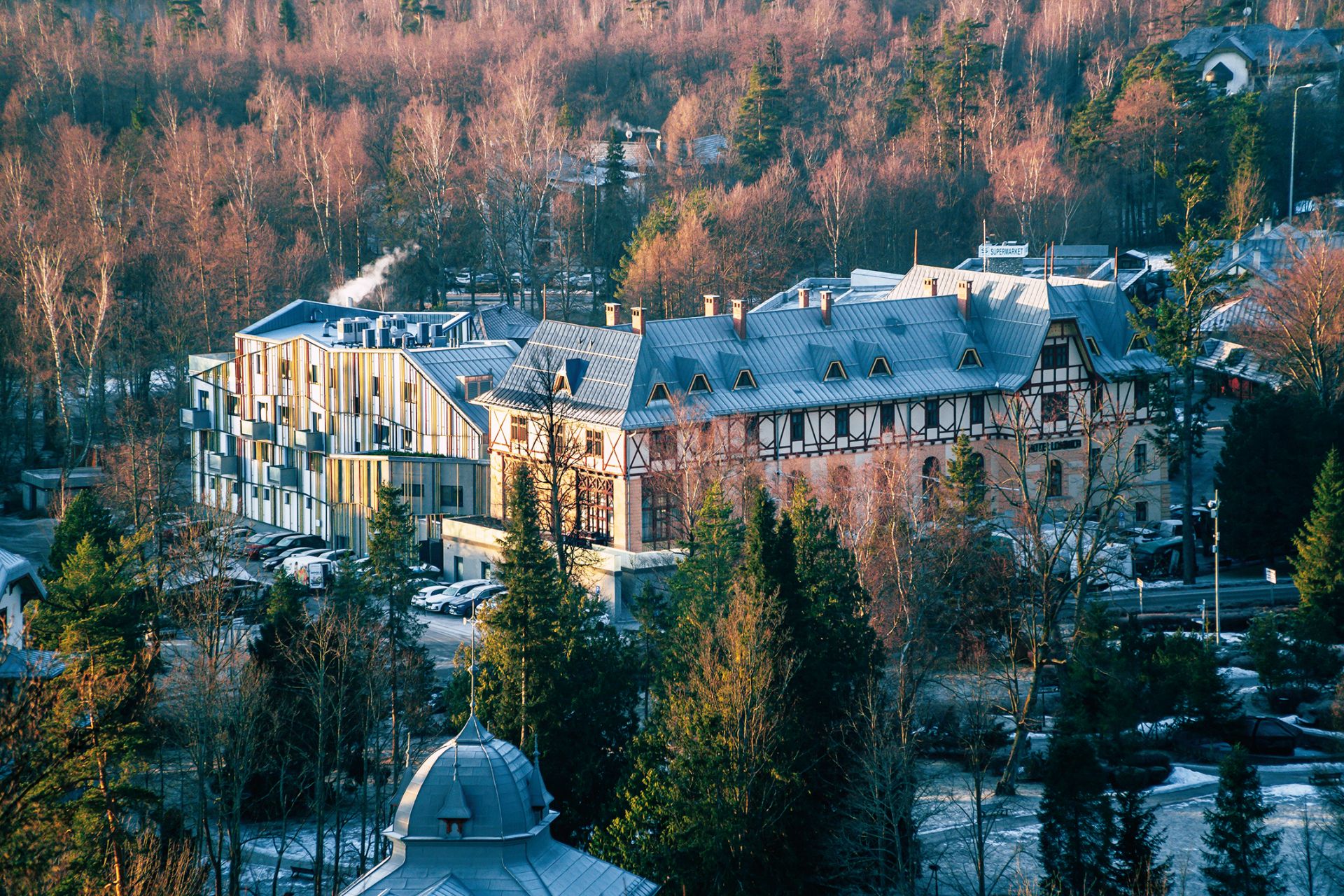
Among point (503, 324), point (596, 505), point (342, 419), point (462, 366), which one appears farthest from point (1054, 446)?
point (503, 324)

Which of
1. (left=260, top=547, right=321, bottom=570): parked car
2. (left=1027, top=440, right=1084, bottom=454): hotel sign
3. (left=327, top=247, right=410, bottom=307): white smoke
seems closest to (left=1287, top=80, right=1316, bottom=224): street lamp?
(left=1027, top=440, right=1084, bottom=454): hotel sign

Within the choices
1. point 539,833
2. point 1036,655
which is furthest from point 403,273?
point 539,833

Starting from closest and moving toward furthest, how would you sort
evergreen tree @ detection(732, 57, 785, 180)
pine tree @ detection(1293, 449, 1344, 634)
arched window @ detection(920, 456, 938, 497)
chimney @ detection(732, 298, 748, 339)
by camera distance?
pine tree @ detection(1293, 449, 1344, 634) < arched window @ detection(920, 456, 938, 497) < chimney @ detection(732, 298, 748, 339) < evergreen tree @ detection(732, 57, 785, 180)

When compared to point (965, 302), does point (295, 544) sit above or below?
below

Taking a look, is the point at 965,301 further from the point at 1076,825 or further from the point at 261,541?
the point at 1076,825

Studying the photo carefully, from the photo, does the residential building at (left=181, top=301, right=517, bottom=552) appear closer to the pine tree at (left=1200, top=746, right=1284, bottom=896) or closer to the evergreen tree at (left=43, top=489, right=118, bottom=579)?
the evergreen tree at (left=43, top=489, right=118, bottom=579)

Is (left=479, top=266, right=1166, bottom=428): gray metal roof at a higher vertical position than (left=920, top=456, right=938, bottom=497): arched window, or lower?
higher
